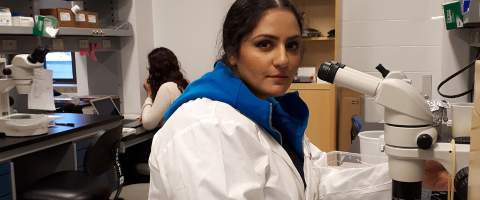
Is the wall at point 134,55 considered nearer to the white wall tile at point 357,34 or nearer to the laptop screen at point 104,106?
the laptop screen at point 104,106

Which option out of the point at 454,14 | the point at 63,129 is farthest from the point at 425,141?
the point at 63,129

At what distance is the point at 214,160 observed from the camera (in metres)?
0.71

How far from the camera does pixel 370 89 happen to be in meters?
0.73

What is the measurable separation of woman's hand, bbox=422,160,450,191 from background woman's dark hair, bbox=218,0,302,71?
1.72 ft

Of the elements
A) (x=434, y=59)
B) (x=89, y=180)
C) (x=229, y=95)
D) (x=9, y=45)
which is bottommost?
(x=89, y=180)

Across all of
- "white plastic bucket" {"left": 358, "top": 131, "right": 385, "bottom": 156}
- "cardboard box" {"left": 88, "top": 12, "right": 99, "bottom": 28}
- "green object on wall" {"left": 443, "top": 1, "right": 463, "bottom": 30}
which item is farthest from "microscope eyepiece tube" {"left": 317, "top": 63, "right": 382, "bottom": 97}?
"cardboard box" {"left": 88, "top": 12, "right": 99, "bottom": 28}

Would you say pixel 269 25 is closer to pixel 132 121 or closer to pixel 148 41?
pixel 132 121

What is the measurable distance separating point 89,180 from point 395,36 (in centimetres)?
291

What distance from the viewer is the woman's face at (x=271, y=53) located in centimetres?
96

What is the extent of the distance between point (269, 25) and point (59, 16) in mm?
2551

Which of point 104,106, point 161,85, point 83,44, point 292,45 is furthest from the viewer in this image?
point 83,44

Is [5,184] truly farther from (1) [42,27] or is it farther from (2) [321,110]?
(2) [321,110]

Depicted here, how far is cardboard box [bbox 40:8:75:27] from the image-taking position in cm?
299

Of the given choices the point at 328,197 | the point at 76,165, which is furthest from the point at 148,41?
the point at 328,197
